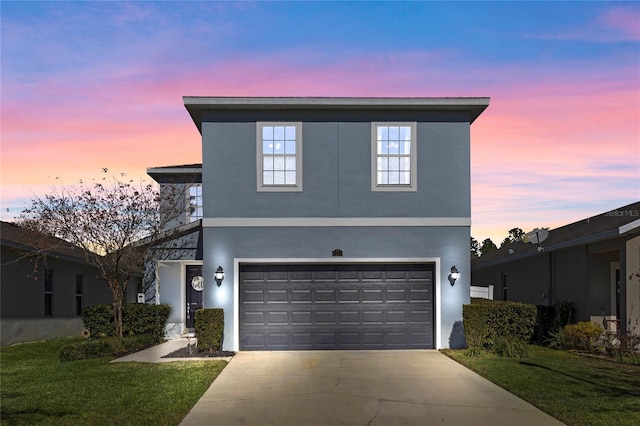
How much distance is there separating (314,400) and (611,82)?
11.7 meters

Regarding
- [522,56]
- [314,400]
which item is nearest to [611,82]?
[522,56]

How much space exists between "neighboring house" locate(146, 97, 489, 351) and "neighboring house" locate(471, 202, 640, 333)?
4124 mm

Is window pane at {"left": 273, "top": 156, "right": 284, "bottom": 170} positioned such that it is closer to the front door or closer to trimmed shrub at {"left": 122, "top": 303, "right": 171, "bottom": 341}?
the front door

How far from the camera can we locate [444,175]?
1769 cm

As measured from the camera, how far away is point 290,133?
1759cm

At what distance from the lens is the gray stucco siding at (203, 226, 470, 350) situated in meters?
17.3

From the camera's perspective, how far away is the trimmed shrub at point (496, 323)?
54.8 ft

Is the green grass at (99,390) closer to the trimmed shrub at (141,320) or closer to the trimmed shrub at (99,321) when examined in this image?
the trimmed shrub at (99,321)

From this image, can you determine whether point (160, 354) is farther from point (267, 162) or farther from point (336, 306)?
point (267, 162)

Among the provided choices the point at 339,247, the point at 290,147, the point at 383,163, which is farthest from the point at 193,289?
the point at 383,163

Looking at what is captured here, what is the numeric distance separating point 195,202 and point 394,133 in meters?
10.1

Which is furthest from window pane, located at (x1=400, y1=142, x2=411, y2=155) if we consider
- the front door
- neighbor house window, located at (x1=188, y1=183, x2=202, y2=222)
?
neighbor house window, located at (x1=188, y1=183, x2=202, y2=222)

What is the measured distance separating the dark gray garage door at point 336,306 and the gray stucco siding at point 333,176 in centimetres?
157

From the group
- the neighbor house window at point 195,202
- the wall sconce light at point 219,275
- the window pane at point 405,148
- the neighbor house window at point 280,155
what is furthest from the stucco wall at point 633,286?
the neighbor house window at point 195,202
